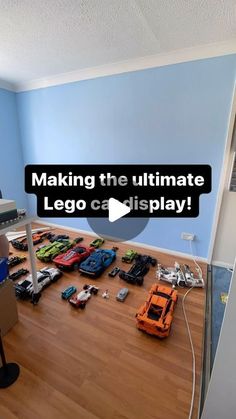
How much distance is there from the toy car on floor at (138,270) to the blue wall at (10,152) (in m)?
2.36

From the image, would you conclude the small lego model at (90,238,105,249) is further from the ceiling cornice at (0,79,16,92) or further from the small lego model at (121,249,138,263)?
the ceiling cornice at (0,79,16,92)

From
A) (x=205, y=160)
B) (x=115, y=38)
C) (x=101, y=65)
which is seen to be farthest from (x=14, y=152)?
(x=205, y=160)

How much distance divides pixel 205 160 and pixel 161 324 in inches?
65.4

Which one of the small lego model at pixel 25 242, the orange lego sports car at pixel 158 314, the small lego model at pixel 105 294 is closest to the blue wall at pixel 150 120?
the orange lego sports car at pixel 158 314

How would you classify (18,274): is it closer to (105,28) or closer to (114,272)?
(114,272)

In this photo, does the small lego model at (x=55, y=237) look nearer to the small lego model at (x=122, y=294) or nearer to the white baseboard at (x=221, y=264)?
the small lego model at (x=122, y=294)

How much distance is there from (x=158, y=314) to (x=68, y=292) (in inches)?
32.7

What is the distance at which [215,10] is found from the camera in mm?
1397

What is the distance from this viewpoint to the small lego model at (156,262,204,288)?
2004mm

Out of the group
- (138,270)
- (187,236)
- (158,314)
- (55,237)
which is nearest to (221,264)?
(187,236)

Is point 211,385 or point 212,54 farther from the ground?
point 212,54

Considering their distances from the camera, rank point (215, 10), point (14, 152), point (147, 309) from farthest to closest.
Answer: point (14, 152), point (147, 309), point (215, 10)

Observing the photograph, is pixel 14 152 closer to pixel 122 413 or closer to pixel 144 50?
pixel 144 50

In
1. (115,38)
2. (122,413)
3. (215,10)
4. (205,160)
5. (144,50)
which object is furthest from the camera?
(205,160)
